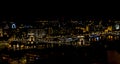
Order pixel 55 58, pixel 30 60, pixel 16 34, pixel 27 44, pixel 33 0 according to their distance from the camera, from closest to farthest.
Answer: pixel 55 58
pixel 30 60
pixel 33 0
pixel 27 44
pixel 16 34

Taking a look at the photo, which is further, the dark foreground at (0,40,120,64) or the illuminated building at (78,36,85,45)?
the illuminated building at (78,36,85,45)

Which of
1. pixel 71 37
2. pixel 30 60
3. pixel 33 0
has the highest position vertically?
pixel 33 0

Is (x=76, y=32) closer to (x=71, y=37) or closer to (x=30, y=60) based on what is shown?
(x=71, y=37)

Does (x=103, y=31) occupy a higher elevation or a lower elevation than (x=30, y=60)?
higher

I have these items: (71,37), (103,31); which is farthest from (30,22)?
(103,31)

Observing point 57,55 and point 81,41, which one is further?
point 81,41

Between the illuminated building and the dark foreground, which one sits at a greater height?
the illuminated building

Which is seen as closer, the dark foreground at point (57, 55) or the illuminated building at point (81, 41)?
the dark foreground at point (57, 55)

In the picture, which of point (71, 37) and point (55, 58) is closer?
point (55, 58)

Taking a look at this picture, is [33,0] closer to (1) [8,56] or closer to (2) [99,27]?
(1) [8,56]

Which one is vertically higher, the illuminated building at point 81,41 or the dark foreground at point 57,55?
the illuminated building at point 81,41

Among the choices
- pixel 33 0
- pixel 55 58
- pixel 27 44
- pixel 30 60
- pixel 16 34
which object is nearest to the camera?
pixel 55 58
